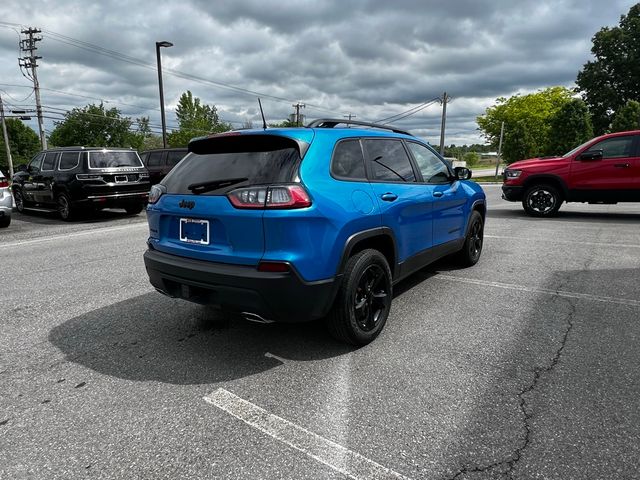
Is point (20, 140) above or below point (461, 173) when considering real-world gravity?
above

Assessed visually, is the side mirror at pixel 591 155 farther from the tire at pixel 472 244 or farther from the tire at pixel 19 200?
the tire at pixel 19 200

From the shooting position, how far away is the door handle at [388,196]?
3.43 metres

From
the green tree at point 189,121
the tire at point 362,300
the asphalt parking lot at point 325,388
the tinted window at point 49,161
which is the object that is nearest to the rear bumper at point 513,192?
the asphalt parking lot at point 325,388

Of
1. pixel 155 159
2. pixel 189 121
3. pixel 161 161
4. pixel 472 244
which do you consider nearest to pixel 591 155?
pixel 472 244

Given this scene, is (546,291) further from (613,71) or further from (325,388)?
(613,71)

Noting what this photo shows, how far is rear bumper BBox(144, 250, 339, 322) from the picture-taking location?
Answer: 106 inches

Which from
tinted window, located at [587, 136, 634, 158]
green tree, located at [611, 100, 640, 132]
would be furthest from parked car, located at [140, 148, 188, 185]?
green tree, located at [611, 100, 640, 132]

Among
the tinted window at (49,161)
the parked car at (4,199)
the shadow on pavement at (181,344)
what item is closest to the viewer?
the shadow on pavement at (181,344)

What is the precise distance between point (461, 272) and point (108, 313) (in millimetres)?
4068

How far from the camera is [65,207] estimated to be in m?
10.9

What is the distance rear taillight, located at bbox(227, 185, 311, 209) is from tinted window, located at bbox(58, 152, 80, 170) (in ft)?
31.9

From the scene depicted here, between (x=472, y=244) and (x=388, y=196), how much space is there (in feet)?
8.65

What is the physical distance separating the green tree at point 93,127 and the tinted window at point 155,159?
2165 inches

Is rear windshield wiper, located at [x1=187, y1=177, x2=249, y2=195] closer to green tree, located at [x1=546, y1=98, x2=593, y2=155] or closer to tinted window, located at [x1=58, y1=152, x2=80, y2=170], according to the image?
tinted window, located at [x1=58, y1=152, x2=80, y2=170]
